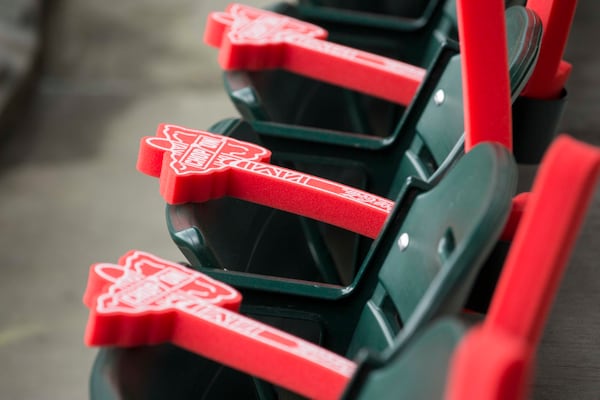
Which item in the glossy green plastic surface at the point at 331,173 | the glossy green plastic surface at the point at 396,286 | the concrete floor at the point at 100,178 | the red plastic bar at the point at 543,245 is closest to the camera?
the red plastic bar at the point at 543,245

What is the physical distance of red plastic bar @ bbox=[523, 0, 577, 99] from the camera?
1303 millimetres

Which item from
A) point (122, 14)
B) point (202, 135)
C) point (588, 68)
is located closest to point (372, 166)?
point (202, 135)

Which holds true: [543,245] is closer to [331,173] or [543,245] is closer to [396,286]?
[396,286]

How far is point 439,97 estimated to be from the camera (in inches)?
52.7

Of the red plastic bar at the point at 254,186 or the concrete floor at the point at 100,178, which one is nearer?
the red plastic bar at the point at 254,186

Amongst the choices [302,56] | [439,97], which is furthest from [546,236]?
[302,56]

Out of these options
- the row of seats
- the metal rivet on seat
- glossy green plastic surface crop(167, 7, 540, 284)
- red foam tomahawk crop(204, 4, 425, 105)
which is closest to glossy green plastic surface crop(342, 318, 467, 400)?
the row of seats

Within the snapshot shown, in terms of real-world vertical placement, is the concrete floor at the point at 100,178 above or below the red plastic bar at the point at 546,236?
below

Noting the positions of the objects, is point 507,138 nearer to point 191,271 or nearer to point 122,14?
point 191,271

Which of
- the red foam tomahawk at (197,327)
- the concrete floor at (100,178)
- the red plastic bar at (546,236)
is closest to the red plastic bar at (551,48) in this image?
the concrete floor at (100,178)

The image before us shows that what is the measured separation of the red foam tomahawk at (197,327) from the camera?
0.83 m

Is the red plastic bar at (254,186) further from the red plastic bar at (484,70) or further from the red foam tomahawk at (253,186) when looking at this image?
the red plastic bar at (484,70)

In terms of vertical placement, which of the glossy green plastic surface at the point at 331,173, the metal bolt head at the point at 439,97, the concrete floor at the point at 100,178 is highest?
the metal bolt head at the point at 439,97

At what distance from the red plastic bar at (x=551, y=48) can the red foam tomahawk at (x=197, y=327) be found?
2.03 ft
